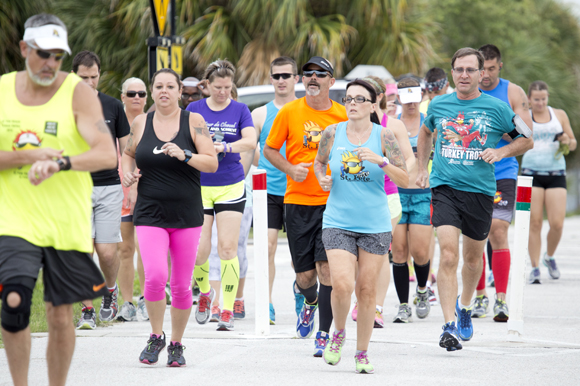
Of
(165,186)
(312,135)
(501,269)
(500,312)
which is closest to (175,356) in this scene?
(165,186)

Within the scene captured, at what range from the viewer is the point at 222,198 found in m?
7.54

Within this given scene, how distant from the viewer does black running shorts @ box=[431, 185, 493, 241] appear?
22.0 feet

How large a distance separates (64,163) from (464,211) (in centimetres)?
353

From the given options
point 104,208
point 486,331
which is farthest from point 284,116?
point 486,331

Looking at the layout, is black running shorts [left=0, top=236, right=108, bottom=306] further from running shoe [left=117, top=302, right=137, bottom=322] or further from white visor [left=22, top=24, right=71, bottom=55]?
running shoe [left=117, top=302, right=137, bottom=322]

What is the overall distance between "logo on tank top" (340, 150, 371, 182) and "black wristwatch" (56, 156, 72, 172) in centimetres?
211

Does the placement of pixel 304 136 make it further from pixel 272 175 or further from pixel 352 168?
pixel 272 175

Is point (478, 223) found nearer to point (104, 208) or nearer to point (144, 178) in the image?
point (144, 178)

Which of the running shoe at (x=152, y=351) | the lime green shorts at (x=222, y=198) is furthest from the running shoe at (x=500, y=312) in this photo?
the running shoe at (x=152, y=351)

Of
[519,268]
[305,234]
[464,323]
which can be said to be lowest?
[464,323]

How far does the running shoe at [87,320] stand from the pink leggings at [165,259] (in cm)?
155

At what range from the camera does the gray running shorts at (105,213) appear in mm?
7211

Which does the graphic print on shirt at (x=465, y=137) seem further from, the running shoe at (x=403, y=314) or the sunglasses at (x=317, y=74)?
the running shoe at (x=403, y=314)

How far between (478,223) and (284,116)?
1757 millimetres
